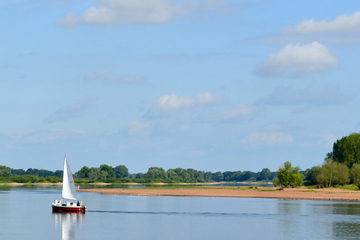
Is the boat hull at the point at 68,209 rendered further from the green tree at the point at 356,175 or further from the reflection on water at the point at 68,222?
the green tree at the point at 356,175

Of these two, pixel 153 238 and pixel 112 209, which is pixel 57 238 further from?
pixel 112 209

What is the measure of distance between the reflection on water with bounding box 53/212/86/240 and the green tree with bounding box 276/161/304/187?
336 ft

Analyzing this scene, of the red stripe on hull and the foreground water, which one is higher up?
the red stripe on hull

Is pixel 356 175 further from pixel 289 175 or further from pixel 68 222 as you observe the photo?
pixel 68 222

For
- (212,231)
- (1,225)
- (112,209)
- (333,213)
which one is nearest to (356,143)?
(333,213)

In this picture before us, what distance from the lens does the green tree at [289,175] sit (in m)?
165

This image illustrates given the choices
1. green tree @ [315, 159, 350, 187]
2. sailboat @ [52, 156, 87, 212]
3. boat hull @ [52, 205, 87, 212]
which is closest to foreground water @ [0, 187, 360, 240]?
boat hull @ [52, 205, 87, 212]

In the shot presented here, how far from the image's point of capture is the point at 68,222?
66875 millimetres

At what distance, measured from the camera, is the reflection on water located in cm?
5521

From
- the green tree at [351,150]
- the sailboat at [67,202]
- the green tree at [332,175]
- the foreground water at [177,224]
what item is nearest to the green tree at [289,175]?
the green tree at [332,175]

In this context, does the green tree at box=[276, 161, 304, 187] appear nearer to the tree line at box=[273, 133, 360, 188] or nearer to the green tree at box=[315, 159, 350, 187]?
the tree line at box=[273, 133, 360, 188]

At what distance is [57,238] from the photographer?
5250cm

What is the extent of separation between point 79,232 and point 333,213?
45.3 meters

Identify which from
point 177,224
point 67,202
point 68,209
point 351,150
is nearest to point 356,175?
point 351,150
